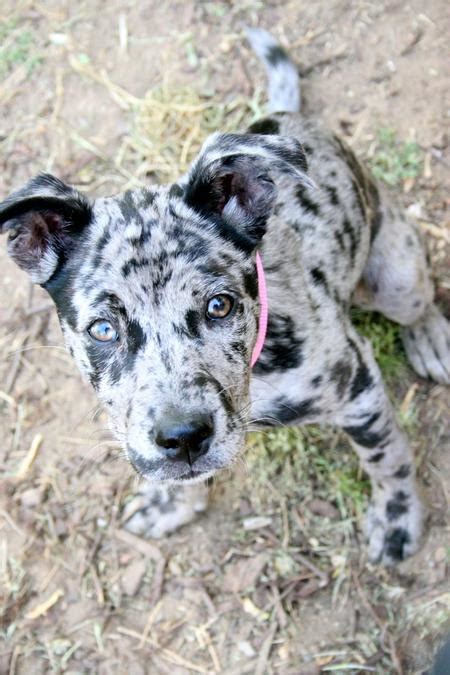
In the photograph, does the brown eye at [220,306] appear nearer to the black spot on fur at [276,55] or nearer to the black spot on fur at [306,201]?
the black spot on fur at [306,201]

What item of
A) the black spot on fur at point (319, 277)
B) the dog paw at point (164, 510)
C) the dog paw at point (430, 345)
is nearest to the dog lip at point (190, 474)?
the black spot on fur at point (319, 277)

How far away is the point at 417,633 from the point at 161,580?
5.78 ft

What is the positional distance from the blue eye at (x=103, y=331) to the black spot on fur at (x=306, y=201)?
5.05 ft

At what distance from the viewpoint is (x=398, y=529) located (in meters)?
5.45

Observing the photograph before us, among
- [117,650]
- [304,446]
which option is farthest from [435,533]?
[117,650]

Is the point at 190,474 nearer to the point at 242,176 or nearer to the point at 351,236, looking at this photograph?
the point at 242,176

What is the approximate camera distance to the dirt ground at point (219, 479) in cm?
546

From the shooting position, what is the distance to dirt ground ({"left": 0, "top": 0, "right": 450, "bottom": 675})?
5.46 meters

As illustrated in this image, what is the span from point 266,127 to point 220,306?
172 centimetres

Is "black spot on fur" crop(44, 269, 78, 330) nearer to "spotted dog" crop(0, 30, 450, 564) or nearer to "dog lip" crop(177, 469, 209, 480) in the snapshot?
"spotted dog" crop(0, 30, 450, 564)

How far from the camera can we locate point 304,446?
5.93m

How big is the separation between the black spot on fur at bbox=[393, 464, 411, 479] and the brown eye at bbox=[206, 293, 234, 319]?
6.78 feet

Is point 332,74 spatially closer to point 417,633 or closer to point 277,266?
point 277,266

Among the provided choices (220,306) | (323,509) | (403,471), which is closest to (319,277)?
(220,306)
